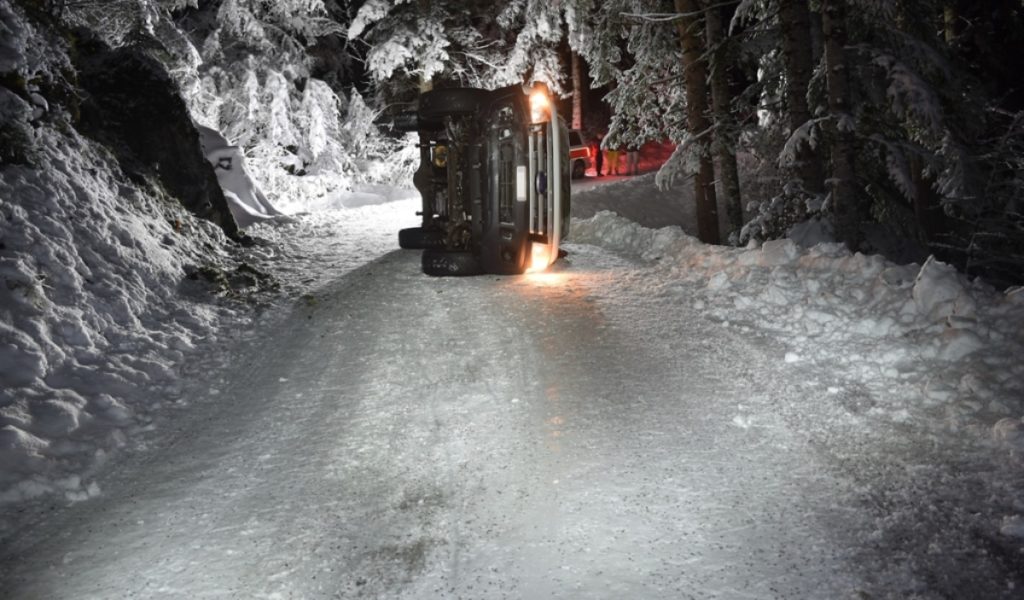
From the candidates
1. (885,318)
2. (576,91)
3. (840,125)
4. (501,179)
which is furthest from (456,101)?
(576,91)

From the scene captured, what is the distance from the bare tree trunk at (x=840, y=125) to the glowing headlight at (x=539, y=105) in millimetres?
3879

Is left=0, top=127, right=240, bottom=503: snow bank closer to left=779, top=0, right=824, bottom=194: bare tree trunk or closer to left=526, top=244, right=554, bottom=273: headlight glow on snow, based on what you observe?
left=526, top=244, right=554, bottom=273: headlight glow on snow

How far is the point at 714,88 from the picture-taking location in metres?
12.6

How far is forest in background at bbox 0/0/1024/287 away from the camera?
968 cm

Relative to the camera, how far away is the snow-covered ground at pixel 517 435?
359 centimetres

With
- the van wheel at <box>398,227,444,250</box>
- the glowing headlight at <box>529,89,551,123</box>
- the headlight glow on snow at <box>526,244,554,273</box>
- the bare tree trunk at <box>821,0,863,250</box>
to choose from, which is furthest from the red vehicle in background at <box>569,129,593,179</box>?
the glowing headlight at <box>529,89,551,123</box>

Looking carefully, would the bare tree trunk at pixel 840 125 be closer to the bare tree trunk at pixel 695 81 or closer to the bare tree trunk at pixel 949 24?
the bare tree trunk at pixel 695 81

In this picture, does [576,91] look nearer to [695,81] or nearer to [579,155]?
[579,155]

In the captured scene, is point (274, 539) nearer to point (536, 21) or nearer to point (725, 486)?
point (725, 486)

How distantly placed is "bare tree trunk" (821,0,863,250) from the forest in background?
0.02m

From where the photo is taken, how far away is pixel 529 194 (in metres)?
9.14

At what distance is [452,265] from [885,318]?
19.5 feet

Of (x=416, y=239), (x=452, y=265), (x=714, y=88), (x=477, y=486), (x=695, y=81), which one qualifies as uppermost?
(x=695, y=81)

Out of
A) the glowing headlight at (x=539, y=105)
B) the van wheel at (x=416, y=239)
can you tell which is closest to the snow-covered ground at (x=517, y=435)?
the glowing headlight at (x=539, y=105)
